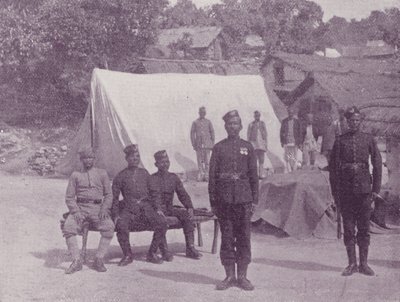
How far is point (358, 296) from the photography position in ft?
18.9

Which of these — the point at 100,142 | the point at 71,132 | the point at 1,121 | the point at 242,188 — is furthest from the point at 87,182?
the point at 1,121

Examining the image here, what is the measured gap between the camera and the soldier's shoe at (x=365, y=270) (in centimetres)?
661

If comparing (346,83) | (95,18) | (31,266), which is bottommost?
(31,266)

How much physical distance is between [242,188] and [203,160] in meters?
9.46

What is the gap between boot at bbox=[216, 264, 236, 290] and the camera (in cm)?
613

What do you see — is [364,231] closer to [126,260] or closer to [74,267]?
[126,260]

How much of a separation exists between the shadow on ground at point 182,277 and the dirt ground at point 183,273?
1 cm

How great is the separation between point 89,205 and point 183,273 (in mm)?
1373

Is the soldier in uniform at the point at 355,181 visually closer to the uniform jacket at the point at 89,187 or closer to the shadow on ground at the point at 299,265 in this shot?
the shadow on ground at the point at 299,265

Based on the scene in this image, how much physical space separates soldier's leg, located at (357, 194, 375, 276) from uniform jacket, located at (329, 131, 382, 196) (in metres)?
0.13

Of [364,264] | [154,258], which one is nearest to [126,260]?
[154,258]

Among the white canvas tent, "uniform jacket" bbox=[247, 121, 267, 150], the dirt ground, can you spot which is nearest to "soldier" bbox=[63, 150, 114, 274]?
the dirt ground

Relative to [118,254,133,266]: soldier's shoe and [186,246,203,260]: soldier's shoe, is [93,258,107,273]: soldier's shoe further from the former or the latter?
[186,246,203,260]: soldier's shoe

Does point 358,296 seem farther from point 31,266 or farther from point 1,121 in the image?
point 1,121
